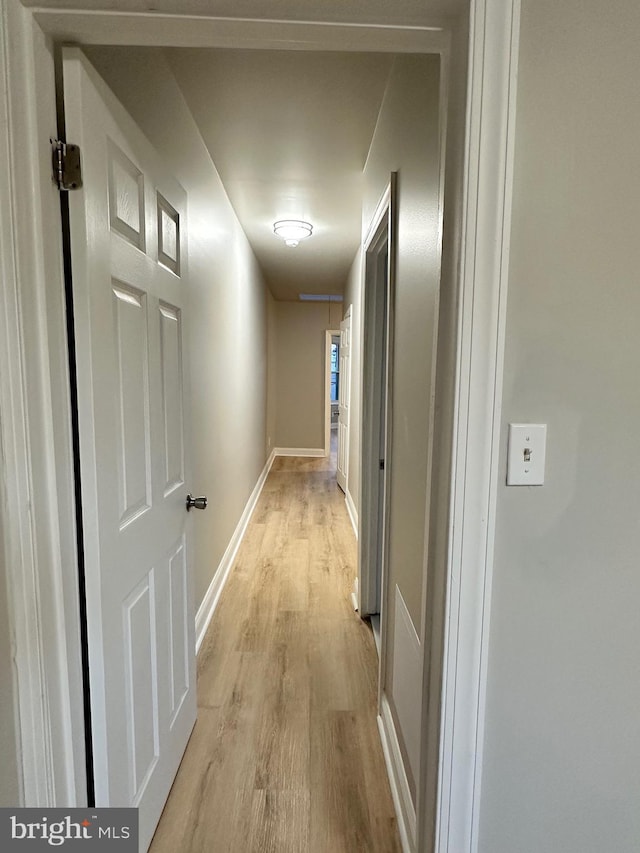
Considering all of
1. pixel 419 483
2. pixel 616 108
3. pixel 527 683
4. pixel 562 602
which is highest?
pixel 616 108

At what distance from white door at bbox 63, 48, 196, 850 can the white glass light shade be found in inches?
76.4

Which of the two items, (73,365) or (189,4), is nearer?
(189,4)

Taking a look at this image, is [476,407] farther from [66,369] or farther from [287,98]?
[287,98]

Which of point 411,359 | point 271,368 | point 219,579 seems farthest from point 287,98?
point 271,368

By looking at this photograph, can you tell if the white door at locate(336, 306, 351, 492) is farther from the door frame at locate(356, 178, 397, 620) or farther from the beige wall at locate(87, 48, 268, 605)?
the door frame at locate(356, 178, 397, 620)

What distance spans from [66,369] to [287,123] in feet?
5.73

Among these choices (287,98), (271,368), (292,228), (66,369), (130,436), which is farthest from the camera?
(271,368)

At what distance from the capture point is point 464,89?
2.48 feet

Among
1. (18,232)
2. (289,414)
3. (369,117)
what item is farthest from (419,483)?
(289,414)

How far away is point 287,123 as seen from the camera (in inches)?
79.6

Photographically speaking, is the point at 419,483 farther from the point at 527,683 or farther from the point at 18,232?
the point at 18,232

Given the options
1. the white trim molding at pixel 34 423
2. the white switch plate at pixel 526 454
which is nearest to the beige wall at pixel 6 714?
the white trim molding at pixel 34 423

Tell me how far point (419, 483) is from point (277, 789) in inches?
45.2

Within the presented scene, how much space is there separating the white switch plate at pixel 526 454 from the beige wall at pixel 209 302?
4.84 feet
